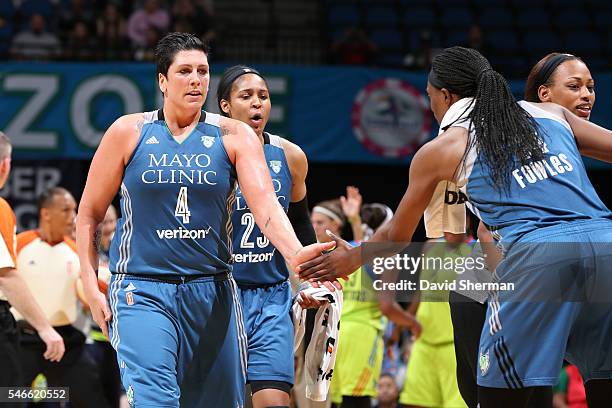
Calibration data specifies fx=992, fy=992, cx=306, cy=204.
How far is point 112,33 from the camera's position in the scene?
45.7 ft

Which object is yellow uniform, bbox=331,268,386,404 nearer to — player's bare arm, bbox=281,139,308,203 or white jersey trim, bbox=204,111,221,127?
player's bare arm, bbox=281,139,308,203

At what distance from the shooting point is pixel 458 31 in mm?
14875

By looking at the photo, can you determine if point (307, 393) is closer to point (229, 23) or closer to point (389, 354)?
point (389, 354)

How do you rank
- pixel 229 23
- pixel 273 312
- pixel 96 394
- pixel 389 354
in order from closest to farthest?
1. pixel 273 312
2. pixel 96 394
3. pixel 389 354
4. pixel 229 23

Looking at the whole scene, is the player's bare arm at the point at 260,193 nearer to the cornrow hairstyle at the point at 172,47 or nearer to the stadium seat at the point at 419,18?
the cornrow hairstyle at the point at 172,47

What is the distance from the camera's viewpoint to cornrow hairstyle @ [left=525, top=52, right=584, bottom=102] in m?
4.80

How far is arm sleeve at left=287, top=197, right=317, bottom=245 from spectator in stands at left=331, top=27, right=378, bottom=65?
329 inches

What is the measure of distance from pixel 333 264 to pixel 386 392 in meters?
5.66

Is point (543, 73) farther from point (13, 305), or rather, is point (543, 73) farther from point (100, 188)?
point (13, 305)

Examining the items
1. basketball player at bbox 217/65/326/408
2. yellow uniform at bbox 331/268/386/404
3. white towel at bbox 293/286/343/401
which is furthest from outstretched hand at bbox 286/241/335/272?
yellow uniform at bbox 331/268/386/404

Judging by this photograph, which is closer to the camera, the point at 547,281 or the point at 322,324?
the point at 547,281

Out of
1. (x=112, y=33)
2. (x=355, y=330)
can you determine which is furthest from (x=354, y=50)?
(x=355, y=330)

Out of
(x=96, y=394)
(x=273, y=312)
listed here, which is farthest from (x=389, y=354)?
(x=273, y=312)

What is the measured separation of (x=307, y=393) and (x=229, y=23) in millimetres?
10540
